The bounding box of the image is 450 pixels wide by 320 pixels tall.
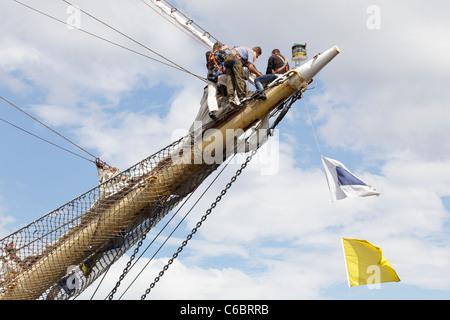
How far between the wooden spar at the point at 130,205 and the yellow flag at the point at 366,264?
2.70m

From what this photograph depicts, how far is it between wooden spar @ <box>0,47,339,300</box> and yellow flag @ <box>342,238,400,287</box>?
2699 mm

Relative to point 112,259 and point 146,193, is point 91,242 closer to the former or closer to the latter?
point 112,259

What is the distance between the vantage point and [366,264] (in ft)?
30.4

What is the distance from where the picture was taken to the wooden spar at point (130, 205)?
9836mm

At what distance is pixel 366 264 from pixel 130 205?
4257 mm

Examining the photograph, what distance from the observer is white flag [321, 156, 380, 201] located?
31.7 feet

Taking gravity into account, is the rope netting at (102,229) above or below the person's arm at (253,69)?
below

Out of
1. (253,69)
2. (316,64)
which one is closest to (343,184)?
(316,64)

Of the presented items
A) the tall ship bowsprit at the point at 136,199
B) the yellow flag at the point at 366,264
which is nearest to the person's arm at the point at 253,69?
the tall ship bowsprit at the point at 136,199

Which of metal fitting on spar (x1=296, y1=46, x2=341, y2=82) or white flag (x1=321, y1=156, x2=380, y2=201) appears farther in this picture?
white flag (x1=321, y1=156, x2=380, y2=201)

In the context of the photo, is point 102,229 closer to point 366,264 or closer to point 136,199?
point 136,199

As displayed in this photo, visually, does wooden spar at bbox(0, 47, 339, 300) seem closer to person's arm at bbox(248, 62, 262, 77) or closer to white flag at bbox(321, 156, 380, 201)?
person's arm at bbox(248, 62, 262, 77)

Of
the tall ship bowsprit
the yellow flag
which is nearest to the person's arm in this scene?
the tall ship bowsprit

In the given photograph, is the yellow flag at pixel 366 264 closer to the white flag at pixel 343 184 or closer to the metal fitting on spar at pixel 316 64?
the white flag at pixel 343 184
